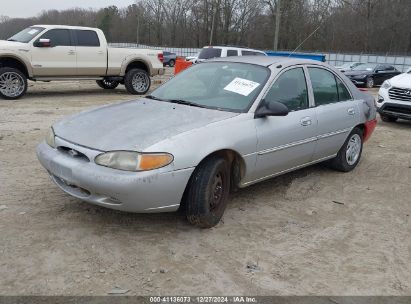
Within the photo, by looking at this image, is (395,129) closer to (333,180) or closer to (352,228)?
(333,180)

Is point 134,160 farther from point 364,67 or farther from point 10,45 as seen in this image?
point 364,67

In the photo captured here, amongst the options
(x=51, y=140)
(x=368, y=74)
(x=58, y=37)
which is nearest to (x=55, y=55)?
(x=58, y=37)

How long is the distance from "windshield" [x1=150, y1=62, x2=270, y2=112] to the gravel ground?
42.7 inches

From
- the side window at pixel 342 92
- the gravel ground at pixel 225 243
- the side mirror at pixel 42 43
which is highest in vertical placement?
the side mirror at pixel 42 43

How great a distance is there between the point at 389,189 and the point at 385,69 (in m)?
20.4

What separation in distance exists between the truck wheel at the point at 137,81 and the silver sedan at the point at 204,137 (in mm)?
8501

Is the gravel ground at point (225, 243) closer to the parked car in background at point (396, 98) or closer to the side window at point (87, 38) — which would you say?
the parked car in background at point (396, 98)

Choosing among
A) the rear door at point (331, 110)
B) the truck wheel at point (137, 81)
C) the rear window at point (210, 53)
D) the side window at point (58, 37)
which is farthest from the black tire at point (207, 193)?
the rear window at point (210, 53)

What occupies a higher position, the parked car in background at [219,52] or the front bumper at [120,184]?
the parked car in background at [219,52]

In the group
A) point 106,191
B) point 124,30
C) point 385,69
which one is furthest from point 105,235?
point 124,30

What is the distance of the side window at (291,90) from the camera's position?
4.50 m

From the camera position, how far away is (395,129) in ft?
32.1

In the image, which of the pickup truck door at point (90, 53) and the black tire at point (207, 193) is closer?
the black tire at point (207, 193)

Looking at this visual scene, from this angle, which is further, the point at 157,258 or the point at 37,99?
the point at 37,99
